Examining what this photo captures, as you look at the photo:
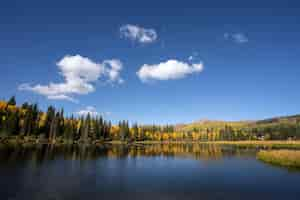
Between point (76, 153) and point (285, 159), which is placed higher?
point (285, 159)

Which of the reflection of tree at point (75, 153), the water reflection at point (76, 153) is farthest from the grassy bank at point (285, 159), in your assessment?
the reflection of tree at point (75, 153)

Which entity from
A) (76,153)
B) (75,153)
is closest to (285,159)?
(76,153)

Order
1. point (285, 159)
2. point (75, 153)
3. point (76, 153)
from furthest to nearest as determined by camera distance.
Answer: point (76, 153) → point (75, 153) → point (285, 159)

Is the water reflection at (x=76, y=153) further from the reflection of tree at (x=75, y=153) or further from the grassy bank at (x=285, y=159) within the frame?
the grassy bank at (x=285, y=159)

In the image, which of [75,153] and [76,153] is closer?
[75,153]

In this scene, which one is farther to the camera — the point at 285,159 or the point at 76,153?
the point at 76,153

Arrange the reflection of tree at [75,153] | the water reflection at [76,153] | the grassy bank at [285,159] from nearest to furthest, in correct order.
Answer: the grassy bank at [285,159], the reflection of tree at [75,153], the water reflection at [76,153]

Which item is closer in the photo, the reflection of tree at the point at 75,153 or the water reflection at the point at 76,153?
the reflection of tree at the point at 75,153

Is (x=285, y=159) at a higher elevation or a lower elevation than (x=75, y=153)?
higher

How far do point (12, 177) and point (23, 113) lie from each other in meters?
101

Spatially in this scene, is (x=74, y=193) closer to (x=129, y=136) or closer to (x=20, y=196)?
(x=20, y=196)

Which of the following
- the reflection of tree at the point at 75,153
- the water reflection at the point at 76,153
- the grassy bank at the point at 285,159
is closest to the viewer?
the grassy bank at the point at 285,159

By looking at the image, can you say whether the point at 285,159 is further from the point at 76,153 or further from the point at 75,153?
the point at 75,153

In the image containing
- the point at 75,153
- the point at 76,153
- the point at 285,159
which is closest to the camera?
the point at 285,159
